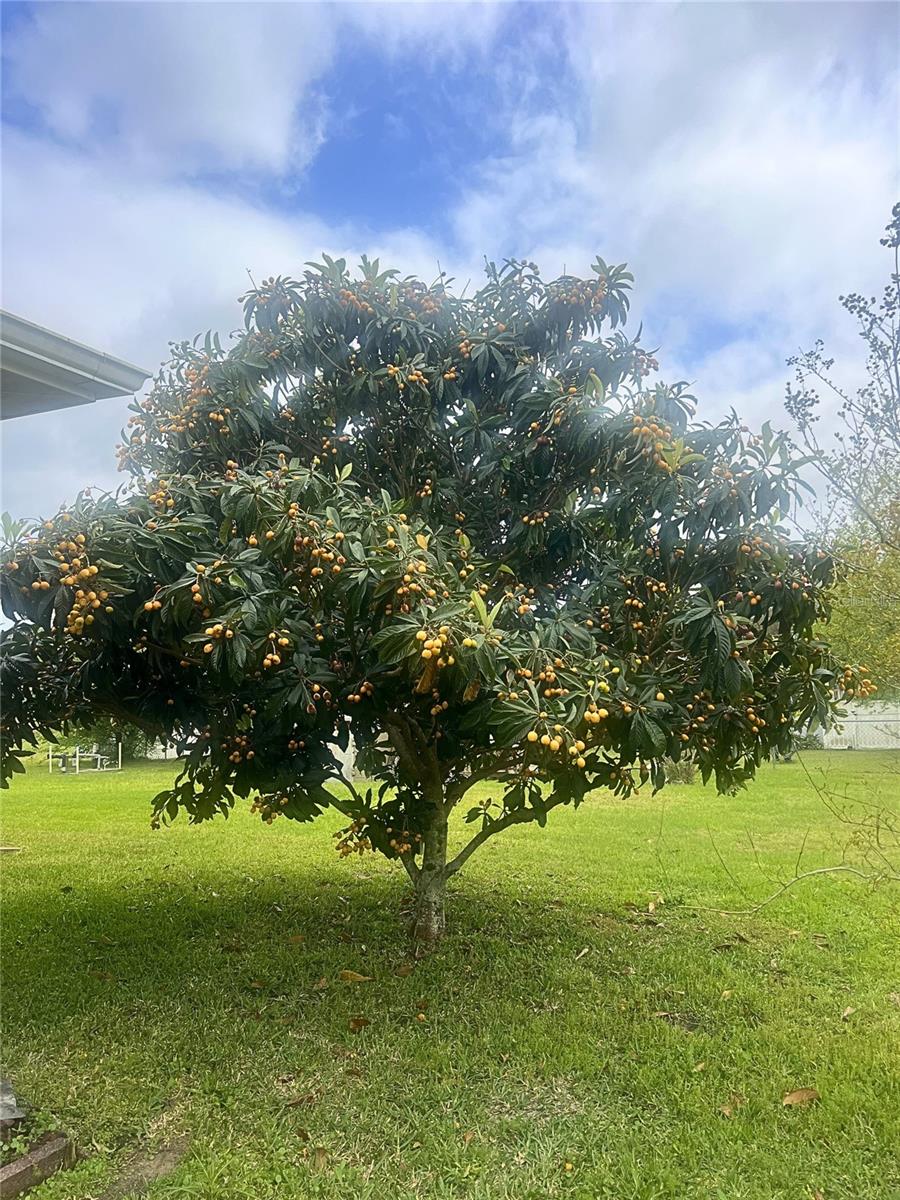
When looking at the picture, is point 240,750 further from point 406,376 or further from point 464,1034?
point 406,376

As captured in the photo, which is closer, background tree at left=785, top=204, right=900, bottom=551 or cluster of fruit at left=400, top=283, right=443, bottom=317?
background tree at left=785, top=204, right=900, bottom=551

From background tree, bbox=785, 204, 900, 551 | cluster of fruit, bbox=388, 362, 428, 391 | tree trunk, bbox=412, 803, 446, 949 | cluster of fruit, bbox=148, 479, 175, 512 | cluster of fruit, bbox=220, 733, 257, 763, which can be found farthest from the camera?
tree trunk, bbox=412, 803, 446, 949

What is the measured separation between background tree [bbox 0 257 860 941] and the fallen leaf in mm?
1273

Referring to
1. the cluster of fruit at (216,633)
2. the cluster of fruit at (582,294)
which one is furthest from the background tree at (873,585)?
the cluster of fruit at (216,633)

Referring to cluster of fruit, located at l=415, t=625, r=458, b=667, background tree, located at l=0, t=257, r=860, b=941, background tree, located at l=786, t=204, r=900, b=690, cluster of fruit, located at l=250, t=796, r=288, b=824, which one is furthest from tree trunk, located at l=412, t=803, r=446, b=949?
background tree, located at l=786, t=204, r=900, b=690

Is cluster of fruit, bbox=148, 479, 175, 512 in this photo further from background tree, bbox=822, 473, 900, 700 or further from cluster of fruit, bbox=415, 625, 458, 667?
background tree, bbox=822, 473, 900, 700

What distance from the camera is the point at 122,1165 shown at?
8.81ft

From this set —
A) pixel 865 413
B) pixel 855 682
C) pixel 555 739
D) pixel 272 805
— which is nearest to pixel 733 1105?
pixel 555 739

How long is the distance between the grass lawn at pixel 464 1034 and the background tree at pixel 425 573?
85 cm

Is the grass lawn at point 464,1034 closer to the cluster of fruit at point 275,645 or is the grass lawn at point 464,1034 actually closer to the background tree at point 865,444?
the background tree at point 865,444

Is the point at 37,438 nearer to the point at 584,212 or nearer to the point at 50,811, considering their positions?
the point at 584,212

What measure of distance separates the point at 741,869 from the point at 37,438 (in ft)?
20.3

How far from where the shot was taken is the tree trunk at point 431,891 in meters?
4.70

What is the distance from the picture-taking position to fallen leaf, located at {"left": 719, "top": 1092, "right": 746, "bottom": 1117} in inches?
119
